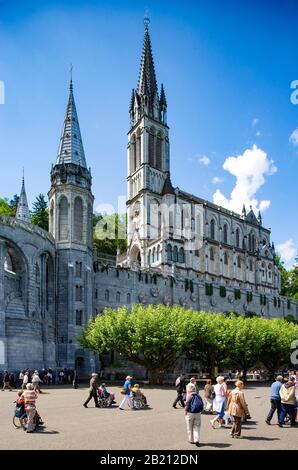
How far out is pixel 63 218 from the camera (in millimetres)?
56125

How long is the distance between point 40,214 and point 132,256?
18325mm

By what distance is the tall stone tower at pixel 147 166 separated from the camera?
90.2 m

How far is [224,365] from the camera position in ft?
166

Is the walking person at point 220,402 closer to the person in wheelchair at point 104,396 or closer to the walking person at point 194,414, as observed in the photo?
the walking person at point 194,414

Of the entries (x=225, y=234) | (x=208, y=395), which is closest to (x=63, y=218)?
(x=208, y=395)

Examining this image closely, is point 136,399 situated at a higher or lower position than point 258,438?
lower

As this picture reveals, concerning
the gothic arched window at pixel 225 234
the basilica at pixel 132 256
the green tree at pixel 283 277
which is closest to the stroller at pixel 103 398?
the basilica at pixel 132 256

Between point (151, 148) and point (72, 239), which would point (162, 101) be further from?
point (72, 239)

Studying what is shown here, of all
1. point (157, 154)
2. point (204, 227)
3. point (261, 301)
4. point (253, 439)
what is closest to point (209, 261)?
point (204, 227)

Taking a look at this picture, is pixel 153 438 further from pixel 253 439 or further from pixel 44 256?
pixel 44 256

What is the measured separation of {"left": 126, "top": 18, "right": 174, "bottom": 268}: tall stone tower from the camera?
90.2 m

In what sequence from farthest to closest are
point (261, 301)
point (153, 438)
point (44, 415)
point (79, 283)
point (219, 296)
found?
point (261, 301), point (219, 296), point (79, 283), point (44, 415), point (153, 438)

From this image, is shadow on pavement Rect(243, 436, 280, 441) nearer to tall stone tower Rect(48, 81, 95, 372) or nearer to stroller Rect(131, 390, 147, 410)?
stroller Rect(131, 390, 147, 410)

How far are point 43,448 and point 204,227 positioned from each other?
289ft
